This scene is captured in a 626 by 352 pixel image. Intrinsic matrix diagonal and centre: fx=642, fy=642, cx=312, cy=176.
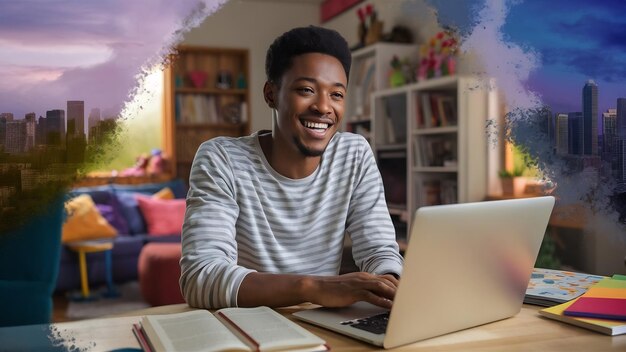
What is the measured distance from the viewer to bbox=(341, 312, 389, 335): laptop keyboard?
31.7 inches

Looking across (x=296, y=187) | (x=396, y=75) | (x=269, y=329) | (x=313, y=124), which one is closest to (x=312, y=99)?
(x=313, y=124)

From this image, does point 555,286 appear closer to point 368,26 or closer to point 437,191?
point 437,191

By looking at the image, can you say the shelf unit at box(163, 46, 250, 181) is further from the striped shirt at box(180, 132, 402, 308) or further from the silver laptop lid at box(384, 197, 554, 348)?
the silver laptop lid at box(384, 197, 554, 348)

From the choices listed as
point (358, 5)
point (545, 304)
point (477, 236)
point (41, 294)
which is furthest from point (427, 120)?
point (477, 236)

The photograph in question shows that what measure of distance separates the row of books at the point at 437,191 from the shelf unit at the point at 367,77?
2.32 ft

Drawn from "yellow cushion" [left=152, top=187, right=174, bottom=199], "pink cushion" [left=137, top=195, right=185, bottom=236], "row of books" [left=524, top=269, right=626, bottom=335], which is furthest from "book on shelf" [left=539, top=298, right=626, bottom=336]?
"yellow cushion" [left=152, top=187, right=174, bottom=199]

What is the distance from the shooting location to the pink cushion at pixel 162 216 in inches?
170

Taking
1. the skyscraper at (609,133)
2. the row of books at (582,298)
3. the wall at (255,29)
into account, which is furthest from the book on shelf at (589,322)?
the wall at (255,29)

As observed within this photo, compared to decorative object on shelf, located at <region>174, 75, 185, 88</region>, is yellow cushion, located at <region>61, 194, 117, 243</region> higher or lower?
lower

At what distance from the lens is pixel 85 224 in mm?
3832

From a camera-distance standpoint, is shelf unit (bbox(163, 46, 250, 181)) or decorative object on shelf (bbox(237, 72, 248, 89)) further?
decorative object on shelf (bbox(237, 72, 248, 89))

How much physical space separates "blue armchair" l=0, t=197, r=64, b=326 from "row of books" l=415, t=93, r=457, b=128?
7.65 feet

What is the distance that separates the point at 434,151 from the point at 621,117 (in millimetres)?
2574

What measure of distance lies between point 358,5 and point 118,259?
7.79 ft
